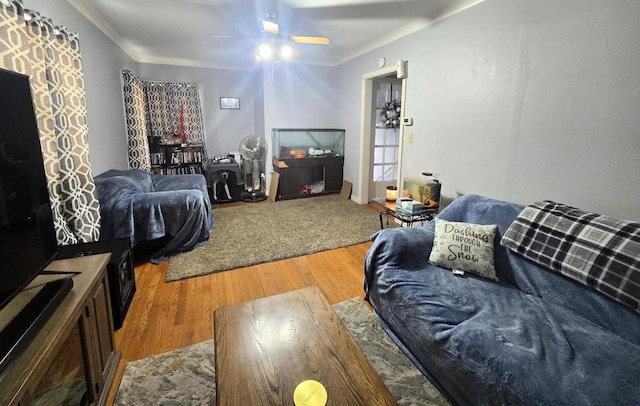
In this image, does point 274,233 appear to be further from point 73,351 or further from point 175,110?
point 175,110

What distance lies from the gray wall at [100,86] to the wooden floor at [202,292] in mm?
1276

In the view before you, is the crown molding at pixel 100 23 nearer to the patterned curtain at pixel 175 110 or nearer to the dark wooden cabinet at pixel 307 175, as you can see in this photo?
the patterned curtain at pixel 175 110

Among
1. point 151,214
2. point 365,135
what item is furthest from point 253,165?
point 151,214

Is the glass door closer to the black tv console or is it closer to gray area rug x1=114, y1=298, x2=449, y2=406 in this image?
gray area rug x1=114, y1=298, x2=449, y2=406

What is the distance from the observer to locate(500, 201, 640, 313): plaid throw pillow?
131 cm

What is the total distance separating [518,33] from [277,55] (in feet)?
7.66

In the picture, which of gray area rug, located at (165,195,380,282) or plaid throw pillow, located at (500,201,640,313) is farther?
gray area rug, located at (165,195,380,282)

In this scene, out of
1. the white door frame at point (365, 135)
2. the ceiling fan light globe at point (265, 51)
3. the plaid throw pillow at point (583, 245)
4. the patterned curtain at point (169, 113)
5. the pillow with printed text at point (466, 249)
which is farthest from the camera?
the patterned curtain at point (169, 113)

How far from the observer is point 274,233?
352 cm

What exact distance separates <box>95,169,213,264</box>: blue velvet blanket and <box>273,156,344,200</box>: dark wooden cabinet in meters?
1.98

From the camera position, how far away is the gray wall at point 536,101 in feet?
5.58

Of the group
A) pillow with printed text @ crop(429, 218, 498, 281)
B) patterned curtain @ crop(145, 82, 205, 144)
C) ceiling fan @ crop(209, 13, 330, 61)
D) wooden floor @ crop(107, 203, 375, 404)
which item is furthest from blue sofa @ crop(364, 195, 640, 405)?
patterned curtain @ crop(145, 82, 205, 144)

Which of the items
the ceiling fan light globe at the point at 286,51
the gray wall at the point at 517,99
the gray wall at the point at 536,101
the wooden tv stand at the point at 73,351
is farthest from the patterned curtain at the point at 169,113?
the gray wall at the point at 536,101

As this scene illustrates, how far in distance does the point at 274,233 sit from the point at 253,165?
6.53 feet
